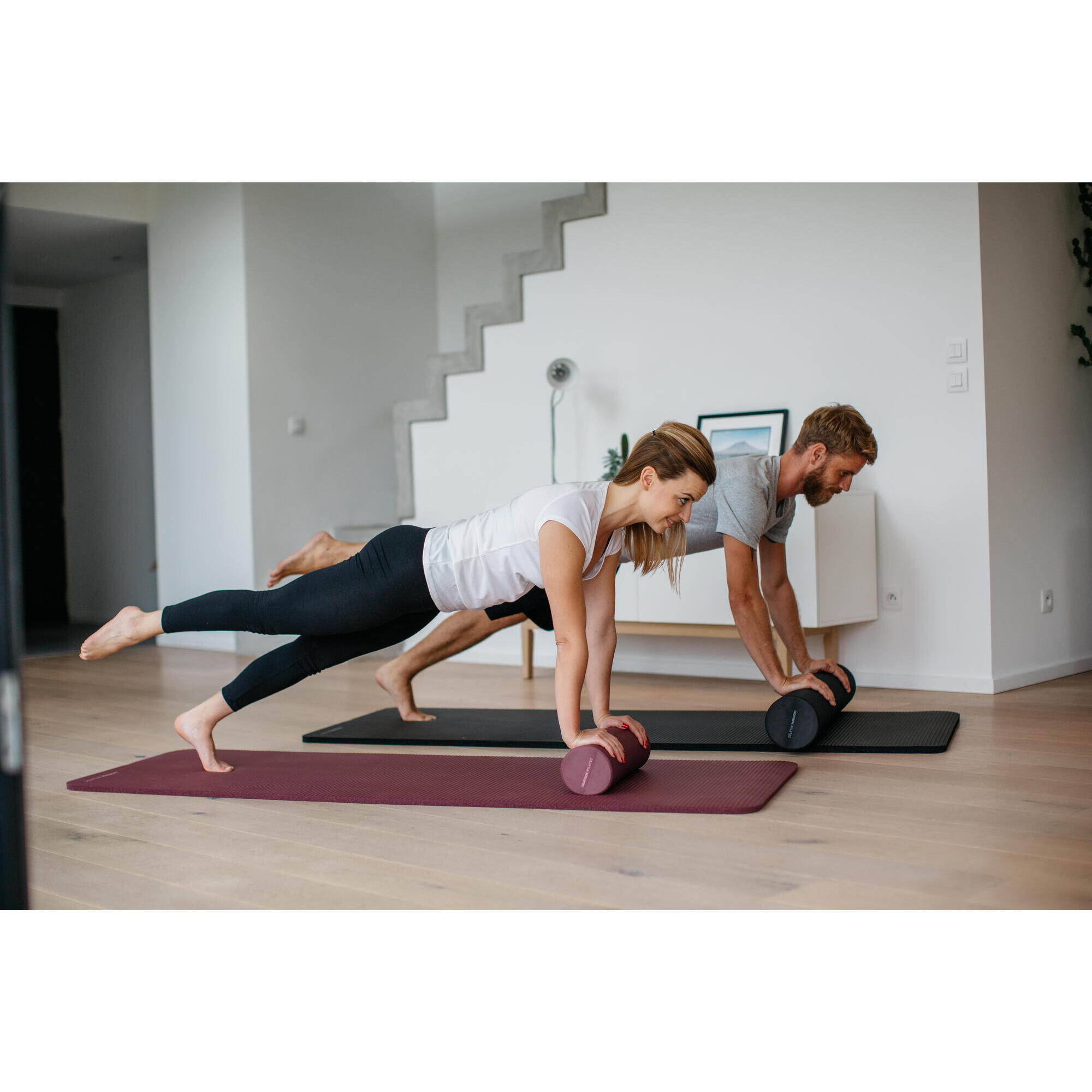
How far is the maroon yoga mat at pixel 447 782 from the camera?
2.41 m

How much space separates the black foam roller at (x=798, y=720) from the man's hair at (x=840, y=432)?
0.67m

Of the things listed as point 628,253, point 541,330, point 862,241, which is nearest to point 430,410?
point 541,330

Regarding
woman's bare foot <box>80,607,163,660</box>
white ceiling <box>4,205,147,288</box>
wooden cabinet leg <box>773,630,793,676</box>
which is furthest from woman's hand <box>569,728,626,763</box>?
white ceiling <box>4,205,147,288</box>

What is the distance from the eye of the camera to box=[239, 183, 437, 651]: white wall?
5.84m

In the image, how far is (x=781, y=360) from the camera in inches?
174

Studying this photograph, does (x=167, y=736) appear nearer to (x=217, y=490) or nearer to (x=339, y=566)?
(x=339, y=566)

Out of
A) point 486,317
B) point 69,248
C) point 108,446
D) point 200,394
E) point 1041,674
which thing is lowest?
point 1041,674

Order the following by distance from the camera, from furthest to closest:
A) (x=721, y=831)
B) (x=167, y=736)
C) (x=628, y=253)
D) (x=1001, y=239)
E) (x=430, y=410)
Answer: (x=430, y=410) → (x=628, y=253) → (x=1001, y=239) → (x=167, y=736) → (x=721, y=831)

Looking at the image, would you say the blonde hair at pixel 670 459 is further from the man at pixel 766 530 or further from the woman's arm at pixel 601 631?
the man at pixel 766 530

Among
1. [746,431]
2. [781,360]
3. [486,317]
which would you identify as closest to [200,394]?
[486,317]

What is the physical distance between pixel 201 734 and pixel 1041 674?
314 cm

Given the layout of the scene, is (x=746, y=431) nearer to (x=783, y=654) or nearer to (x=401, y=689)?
(x=783, y=654)

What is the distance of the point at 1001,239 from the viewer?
4.07 m

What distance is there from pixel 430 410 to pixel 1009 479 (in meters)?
2.70
